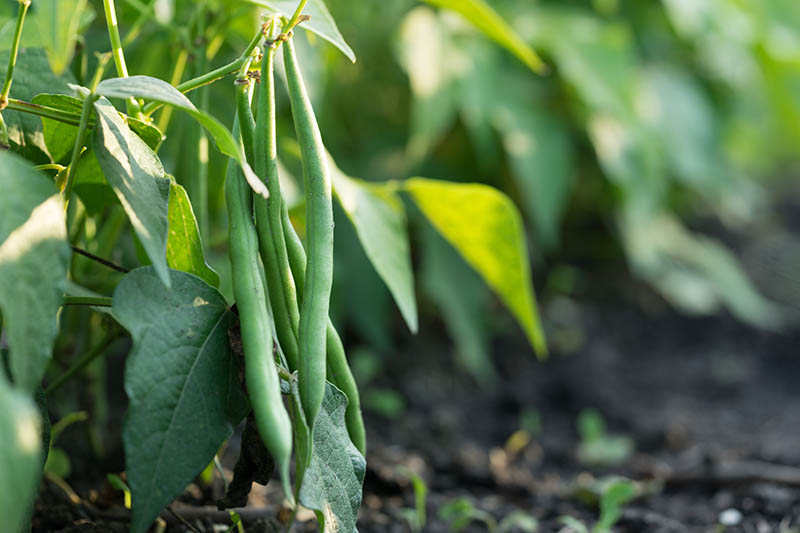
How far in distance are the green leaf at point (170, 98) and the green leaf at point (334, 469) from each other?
0.46ft

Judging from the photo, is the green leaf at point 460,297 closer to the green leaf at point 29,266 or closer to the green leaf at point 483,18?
the green leaf at point 483,18

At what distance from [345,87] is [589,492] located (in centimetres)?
91

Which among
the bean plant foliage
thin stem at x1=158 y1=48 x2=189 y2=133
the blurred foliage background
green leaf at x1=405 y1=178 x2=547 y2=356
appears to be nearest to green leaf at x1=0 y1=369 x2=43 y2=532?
the bean plant foliage

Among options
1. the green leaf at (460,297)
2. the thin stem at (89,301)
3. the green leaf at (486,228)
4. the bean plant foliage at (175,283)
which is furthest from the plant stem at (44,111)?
the green leaf at (460,297)

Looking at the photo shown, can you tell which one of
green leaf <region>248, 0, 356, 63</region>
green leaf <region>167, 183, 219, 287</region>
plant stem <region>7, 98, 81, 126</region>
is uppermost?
green leaf <region>248, 0, 356, 63</region>

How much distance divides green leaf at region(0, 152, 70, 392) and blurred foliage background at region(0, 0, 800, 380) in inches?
20.2

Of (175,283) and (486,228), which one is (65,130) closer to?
(175,283)

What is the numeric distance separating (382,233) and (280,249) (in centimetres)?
22

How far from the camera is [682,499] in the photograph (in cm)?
84

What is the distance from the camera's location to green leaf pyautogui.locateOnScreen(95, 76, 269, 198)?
1.25 feet

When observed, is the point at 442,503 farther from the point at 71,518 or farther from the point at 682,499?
the point at 71,518

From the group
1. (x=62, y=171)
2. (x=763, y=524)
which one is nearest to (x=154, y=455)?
(x=62, y=171)

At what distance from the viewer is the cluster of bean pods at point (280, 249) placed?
0.42 meters

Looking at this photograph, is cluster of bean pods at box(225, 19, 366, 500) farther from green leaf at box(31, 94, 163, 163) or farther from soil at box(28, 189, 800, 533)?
soil at box(28, 189, 800, 533)
